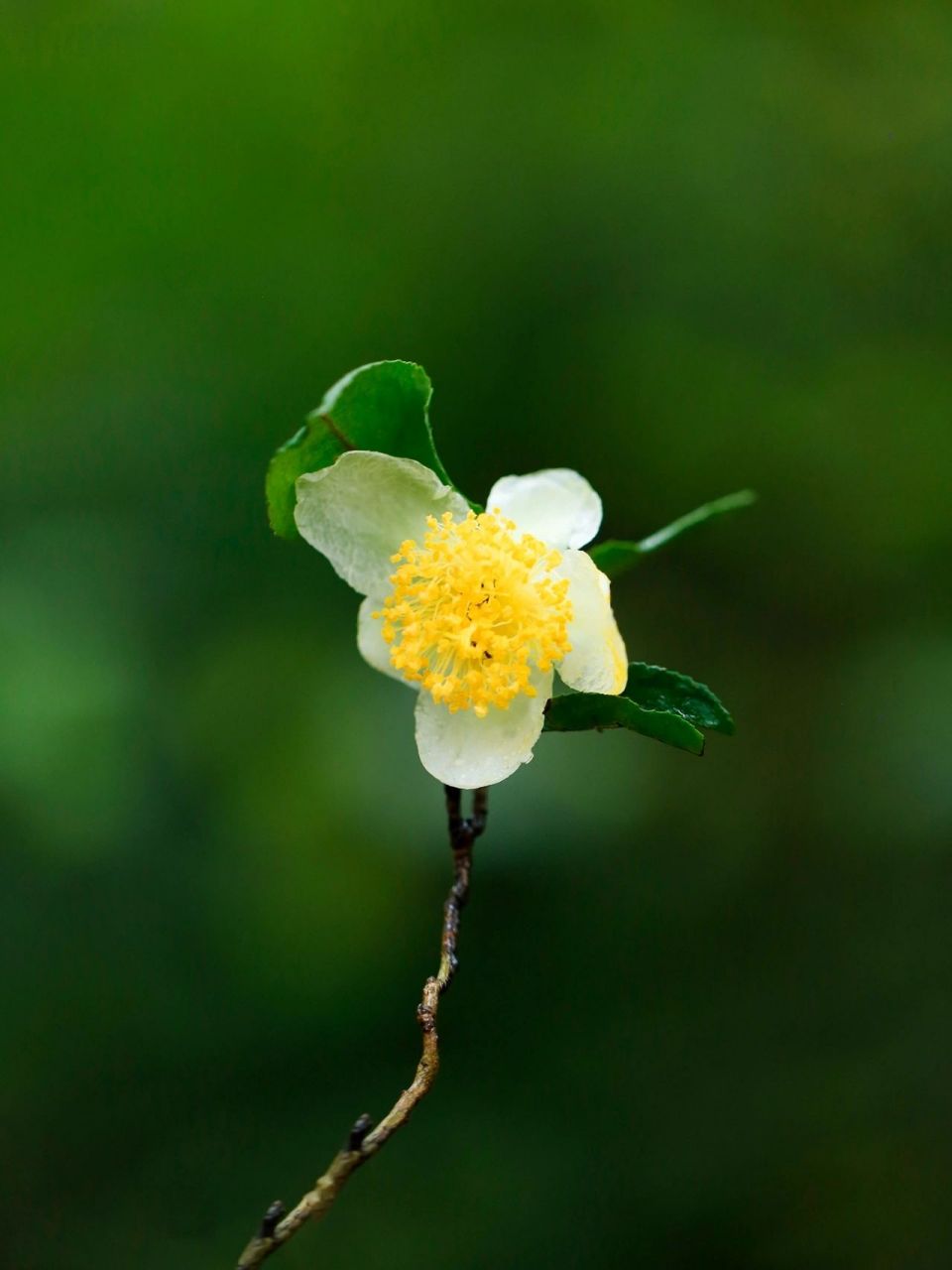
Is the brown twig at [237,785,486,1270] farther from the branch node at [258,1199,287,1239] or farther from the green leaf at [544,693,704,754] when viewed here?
the green leaf at [544,693,704,754]

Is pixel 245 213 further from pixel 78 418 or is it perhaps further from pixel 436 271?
pixel 78 418

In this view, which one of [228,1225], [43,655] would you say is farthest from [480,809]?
[228,1225]

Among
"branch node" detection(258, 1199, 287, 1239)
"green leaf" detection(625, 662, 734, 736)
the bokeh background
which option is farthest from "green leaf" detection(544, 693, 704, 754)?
the bokeh background

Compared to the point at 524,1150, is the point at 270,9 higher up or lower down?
higher up

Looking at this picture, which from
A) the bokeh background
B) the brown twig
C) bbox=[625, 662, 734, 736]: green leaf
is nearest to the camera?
the brown twig

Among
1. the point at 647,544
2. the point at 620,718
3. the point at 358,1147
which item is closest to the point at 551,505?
the point at 647,544

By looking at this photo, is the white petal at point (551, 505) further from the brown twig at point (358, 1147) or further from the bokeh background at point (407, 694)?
the bokeh background at point (407, 694)

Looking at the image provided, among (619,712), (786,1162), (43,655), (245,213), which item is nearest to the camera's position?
(619,712)
